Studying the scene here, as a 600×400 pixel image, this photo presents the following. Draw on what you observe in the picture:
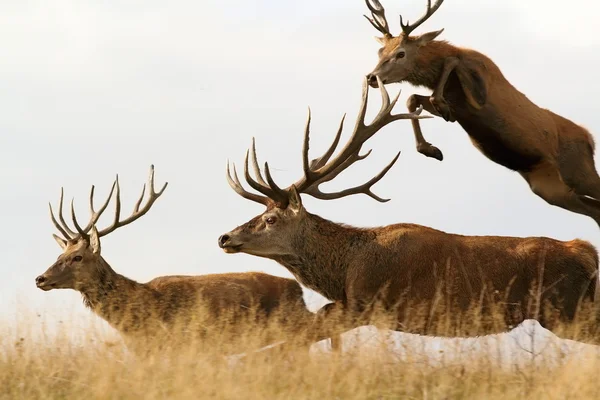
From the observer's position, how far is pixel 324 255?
388 inches

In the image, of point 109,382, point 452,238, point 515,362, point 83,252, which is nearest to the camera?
point 109,382

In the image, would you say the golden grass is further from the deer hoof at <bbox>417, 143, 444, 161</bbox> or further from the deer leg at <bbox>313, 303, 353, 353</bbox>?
the deer hoof at <bbox>417, 143, 444, 161</bbox>

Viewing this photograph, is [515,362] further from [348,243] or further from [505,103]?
[505,103]

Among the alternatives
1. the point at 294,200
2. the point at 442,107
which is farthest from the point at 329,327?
the point at 442,107

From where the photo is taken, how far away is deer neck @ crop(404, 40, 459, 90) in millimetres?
10586

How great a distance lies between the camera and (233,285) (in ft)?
36.9

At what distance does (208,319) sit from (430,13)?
360 cm

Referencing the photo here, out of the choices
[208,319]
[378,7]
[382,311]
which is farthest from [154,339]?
[378,7]

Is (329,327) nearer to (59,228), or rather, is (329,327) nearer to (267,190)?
(267,190)

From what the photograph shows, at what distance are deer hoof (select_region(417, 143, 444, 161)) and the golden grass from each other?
3564 mm

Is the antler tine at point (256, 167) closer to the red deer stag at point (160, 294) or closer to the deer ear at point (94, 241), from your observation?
the red deer stag at point (160, 294)

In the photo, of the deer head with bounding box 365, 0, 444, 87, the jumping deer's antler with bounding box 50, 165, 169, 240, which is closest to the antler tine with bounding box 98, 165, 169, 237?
the jumping deer's antler with bounding box 50, 165, 169, 240

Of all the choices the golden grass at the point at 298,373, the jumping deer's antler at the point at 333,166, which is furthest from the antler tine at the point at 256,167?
the golden grass at the point at 298,373

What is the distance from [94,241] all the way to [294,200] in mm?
2922
